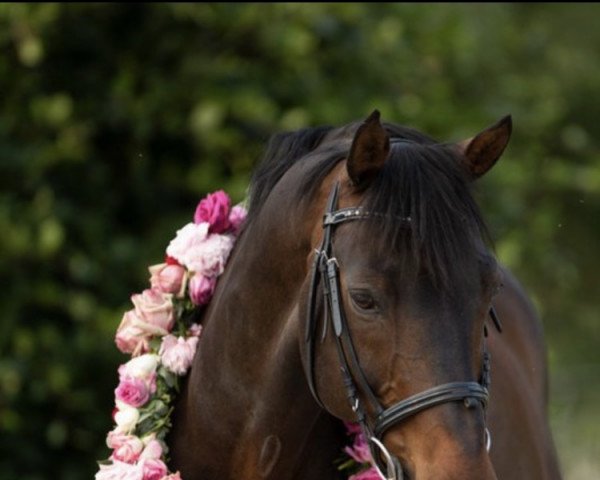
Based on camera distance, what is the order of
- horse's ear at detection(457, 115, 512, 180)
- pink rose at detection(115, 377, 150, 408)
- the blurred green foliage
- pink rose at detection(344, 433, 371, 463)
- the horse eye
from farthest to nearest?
the blurred green foliage < pink rose at detection(115, 377, 150, 408) < pink rose at detection(344, 433, 371, 463) < horse's ear at detection(457, 115, 512, 180) < the horse eye

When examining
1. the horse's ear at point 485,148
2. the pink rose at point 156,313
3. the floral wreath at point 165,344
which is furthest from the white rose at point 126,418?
the horse's ear at point 485,148

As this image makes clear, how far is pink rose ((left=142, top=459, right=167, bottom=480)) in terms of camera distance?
346 centimetres

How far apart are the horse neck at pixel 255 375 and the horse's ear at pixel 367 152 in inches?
9.2

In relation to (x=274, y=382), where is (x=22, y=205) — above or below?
above

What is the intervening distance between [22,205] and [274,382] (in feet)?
12.1

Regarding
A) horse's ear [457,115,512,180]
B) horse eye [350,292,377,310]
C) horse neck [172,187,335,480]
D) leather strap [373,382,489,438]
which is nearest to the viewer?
leather strap [373,382,489,438]

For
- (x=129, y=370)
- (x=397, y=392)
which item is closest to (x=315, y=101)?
(x=129, y=370)

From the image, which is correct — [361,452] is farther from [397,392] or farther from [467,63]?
[467,63]

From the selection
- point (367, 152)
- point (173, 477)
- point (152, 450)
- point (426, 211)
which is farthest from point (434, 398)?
point (152, 450)

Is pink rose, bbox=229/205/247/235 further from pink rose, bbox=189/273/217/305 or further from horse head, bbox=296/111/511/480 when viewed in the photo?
horse head, bbox=296/111/511/480

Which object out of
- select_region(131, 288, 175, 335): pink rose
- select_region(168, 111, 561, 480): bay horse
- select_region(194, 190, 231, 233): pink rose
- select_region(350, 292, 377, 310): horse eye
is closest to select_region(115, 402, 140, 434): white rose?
select_region(168, 111, 561, 480): bay horse

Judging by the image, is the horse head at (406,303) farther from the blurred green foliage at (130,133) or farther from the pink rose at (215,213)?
the blurred green foliage at (130,133)

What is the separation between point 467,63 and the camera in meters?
8.58

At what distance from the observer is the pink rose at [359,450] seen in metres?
3.40
